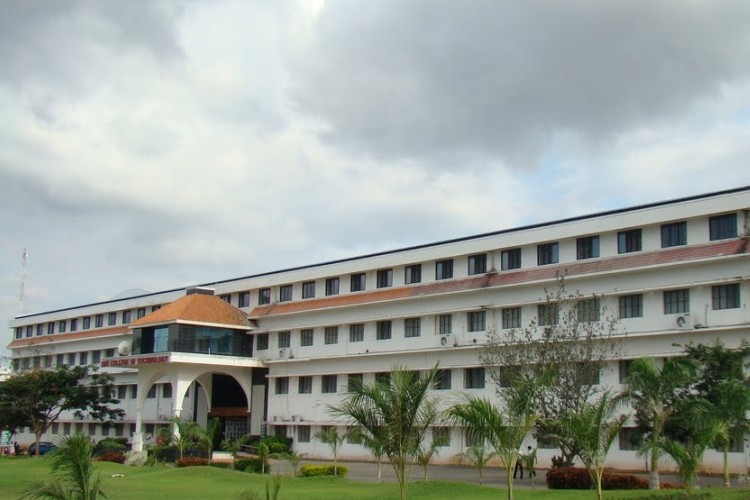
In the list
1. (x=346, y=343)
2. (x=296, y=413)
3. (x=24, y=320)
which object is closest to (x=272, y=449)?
(x=296, y=413)

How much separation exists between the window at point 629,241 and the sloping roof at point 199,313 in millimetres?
24038

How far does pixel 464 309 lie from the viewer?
3962 cm

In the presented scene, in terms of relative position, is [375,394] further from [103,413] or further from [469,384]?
[103,413]

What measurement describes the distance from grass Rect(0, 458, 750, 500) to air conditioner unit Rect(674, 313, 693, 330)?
10963mm

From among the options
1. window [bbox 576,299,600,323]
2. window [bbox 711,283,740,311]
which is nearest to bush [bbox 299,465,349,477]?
window [bbox 576,299,600,323]

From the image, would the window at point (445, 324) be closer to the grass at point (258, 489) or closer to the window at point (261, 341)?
the window at point (261, 341)

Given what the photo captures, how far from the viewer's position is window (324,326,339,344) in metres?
46.8

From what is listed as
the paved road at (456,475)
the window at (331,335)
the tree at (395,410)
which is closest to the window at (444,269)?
the window at (331,335)

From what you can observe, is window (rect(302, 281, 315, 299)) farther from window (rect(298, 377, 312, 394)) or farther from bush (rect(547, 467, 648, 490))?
bush (rect(547, 467, 648, 490))

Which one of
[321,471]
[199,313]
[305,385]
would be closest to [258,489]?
[321,471]

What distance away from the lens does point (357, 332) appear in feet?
150

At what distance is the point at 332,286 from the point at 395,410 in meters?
32.6

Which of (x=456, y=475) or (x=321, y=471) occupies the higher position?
(x=321, y=471)

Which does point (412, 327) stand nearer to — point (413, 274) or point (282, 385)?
point (413, 274)
